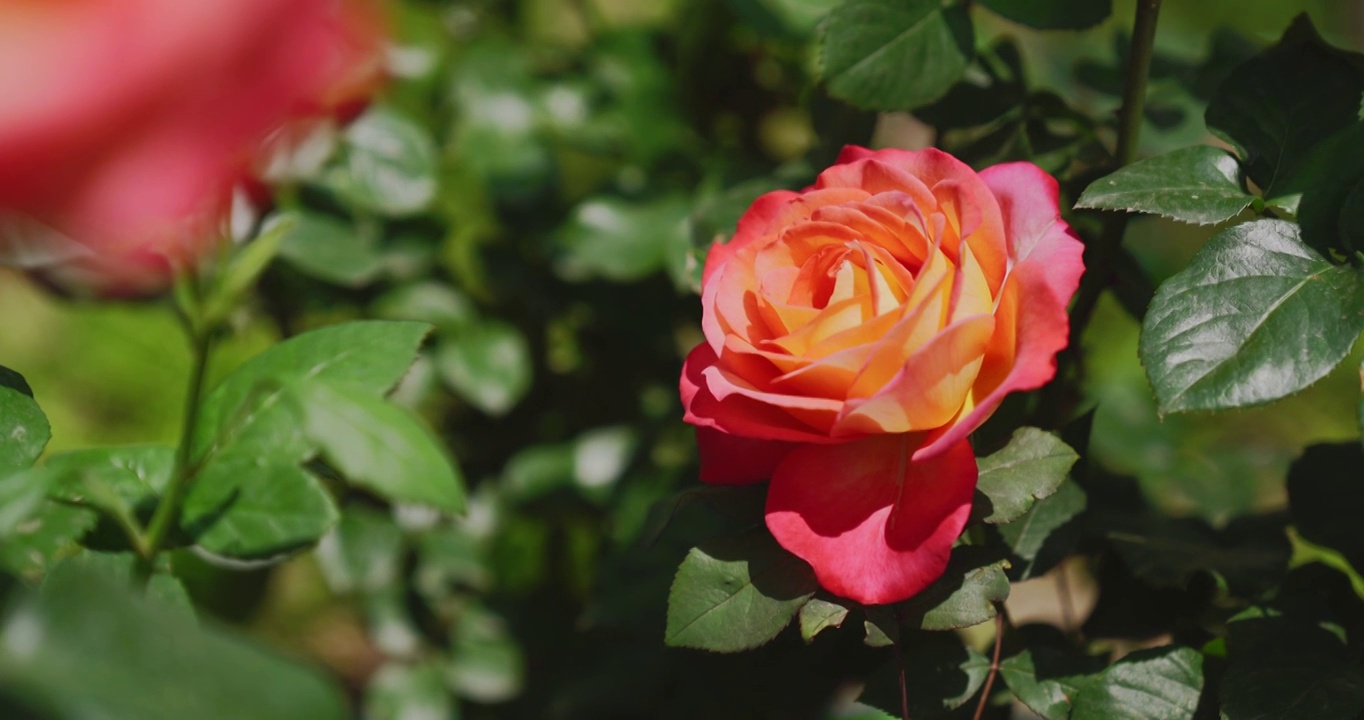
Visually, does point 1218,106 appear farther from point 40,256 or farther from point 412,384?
point 412,384

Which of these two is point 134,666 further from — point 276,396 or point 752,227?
point 752,227

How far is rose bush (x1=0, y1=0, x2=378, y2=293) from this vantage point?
0.26 meters

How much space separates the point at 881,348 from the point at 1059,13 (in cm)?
32

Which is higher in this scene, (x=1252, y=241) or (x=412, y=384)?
(x=1252, y=241)

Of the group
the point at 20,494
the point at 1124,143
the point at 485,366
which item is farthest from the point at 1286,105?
the point at 485,366

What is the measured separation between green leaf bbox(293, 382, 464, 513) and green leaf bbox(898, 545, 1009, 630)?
0.80 feet

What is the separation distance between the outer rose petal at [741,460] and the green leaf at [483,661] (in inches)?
27.2

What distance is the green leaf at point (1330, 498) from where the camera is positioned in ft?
2.11

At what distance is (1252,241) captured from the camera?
1.63 ft

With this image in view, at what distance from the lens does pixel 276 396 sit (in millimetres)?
505

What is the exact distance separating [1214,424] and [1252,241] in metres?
1.63

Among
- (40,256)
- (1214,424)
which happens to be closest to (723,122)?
(40,256)

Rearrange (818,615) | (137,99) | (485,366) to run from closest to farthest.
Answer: (137,99)
(818,615)
(485,366)

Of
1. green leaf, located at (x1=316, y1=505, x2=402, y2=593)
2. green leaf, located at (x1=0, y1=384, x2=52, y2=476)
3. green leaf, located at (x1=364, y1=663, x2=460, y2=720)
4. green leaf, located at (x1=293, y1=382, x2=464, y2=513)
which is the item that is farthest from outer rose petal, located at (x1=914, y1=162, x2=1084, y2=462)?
green leaf, located at (x1=364, y1=663, x2=460, y2=720)
